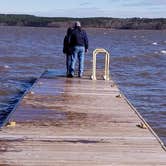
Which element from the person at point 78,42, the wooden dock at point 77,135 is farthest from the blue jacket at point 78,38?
the wooden dock at point 77,135

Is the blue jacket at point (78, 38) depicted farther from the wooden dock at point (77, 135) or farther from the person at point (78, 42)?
the wooden dock at point (77, 135)

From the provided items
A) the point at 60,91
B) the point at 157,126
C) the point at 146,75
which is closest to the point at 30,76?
the point at 146,75

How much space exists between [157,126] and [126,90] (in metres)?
7.74

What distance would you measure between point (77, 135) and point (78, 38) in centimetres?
869

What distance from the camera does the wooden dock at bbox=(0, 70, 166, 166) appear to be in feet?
26.9

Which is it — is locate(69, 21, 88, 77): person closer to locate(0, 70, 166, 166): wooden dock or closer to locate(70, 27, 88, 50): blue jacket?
locate(70, 27, 88, 50): blue jacket

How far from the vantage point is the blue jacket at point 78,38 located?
709 inches

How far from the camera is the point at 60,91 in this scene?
1584cm

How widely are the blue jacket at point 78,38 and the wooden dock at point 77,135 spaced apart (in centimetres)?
374

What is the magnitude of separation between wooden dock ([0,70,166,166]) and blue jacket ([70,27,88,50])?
3741mm

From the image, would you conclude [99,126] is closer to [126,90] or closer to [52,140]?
[52,140]

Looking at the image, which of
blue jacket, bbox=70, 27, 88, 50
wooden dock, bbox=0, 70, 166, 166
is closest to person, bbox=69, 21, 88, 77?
blue jacket, bbox=70, 27, 88, 50

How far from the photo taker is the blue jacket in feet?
59.1

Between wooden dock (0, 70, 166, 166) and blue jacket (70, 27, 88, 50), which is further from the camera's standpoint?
blue jacket (70, 27, 88, 50)
